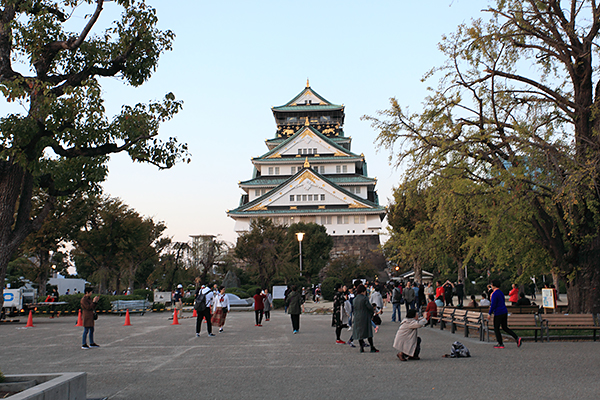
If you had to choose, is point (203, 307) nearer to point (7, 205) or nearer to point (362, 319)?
point (362, 319)

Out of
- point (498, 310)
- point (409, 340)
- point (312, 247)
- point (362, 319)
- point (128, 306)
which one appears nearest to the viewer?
point (409, 340)

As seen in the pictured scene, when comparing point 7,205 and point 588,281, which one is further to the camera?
point 588,281

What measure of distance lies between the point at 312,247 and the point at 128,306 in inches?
894

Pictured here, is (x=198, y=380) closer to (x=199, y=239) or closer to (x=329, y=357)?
(x=329, y=357)

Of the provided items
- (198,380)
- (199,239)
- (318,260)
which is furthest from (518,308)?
(199,239)

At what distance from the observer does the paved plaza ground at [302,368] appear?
23.3 feet

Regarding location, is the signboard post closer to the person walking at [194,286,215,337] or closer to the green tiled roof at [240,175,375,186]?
the person walking at [194,286,215,337]

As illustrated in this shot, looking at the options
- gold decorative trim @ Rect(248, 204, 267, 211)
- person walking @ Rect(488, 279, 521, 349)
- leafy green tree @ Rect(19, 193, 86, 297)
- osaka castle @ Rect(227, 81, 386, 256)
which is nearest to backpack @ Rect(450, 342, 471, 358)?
person walking @ Rect(488, 279, 521, 349)

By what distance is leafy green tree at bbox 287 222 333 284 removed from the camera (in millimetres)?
46062

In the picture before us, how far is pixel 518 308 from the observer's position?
60.2 feet

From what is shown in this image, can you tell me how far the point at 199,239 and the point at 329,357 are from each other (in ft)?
140

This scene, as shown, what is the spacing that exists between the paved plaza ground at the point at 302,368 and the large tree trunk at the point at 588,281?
7.70ft

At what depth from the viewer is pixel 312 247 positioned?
47625mm

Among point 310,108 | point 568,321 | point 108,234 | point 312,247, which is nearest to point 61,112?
point 568,321
